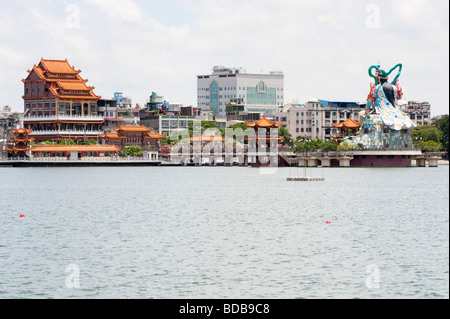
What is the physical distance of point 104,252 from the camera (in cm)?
3962

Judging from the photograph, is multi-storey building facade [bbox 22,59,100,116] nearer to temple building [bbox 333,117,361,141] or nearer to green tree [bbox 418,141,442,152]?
temple building [bbox 333,117,361,141]

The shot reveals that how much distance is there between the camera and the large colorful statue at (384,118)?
490 ft

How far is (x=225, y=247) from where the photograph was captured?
41.0m

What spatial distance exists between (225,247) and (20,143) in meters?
126

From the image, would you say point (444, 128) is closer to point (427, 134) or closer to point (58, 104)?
point (427, 134)

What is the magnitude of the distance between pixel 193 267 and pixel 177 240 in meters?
8.36

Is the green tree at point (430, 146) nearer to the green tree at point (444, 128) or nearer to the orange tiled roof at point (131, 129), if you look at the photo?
the green tree at point (444, 128)

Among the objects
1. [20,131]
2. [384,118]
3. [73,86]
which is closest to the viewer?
[384,118]

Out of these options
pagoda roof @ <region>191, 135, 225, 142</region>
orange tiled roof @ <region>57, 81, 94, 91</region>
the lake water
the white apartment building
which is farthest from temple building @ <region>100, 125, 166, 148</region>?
the lake water

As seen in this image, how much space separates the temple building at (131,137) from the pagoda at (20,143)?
14.6 meters

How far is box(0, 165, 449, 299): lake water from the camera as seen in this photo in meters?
31.7

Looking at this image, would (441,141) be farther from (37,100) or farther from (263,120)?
(37,100)
